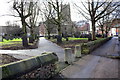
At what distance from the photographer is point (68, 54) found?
7.34m

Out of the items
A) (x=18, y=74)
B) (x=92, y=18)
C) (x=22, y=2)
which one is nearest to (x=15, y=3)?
(x=22, y=2)

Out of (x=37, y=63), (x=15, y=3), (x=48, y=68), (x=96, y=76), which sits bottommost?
(x=96, y=76)

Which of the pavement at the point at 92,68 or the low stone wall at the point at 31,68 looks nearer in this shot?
the low stone wall at the point at 31,68

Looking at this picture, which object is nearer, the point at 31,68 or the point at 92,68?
the point at 31,68

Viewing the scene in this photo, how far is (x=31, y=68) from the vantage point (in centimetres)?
356

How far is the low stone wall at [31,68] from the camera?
9.62ft

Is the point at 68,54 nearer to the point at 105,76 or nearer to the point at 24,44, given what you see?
the point at 105,76

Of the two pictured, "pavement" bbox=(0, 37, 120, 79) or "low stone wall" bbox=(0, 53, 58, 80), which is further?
"pavement" bbox=(0, 37, 120, 79)

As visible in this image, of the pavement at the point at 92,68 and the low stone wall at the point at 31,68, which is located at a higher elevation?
the low stone wall at the point at 31,68

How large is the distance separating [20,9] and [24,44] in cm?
488

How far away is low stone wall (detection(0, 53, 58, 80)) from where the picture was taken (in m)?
2.93

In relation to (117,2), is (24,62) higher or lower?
lower

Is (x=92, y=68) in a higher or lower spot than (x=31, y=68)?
lower

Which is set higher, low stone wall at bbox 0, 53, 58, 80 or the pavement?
low stone wall at bbox 0, 53, 58, 80
